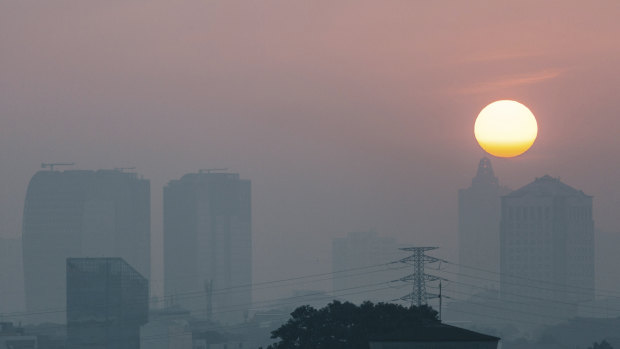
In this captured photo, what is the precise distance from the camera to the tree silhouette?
305 ft

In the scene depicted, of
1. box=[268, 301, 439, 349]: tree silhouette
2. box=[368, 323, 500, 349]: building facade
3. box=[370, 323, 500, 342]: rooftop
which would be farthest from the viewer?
box=[268, 301, 439, 349]: tree silhouette

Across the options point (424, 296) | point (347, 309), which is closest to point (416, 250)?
point (424, 296)

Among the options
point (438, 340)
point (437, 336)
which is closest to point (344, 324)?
point (437, 336)

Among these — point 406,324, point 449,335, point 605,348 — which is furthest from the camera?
point 605,348

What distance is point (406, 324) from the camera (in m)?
90.9

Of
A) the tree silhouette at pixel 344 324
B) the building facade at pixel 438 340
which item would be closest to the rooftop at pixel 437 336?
the building facade at pixel 438 340

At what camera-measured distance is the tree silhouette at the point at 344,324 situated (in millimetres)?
92938

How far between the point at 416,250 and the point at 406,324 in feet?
126

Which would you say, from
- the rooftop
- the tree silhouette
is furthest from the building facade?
the tree silhouette

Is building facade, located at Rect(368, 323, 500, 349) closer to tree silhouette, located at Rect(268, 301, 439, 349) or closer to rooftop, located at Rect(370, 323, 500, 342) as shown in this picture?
rooftop, located at Rect(370, 323, 500, 342)

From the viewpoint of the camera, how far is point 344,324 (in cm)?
9569

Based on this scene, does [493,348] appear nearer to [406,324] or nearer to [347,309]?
[406,324]

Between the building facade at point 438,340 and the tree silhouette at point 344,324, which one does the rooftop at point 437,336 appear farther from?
the tree silhouette at point 344,324

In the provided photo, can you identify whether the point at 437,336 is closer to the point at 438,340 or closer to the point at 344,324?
the point at 438,340
